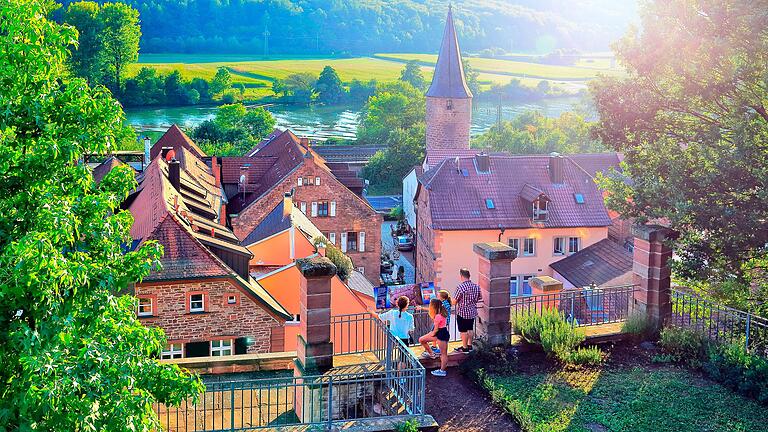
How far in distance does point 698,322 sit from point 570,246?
35.6 m

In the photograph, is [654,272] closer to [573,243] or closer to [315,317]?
[315,317]

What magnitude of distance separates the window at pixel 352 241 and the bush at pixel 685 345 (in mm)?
40220

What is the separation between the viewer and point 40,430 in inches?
339

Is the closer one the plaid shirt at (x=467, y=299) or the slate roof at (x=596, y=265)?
the plaid shirt at (x=467, y=299)

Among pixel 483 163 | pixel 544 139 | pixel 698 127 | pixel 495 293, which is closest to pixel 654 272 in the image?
pixel 495 293

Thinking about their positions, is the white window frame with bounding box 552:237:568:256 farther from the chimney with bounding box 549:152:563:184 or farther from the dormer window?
the chimney with bounding box 549:152:563:184

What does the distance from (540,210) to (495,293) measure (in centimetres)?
3707

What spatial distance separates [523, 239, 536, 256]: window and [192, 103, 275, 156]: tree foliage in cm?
5929

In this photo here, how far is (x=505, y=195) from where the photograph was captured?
53.4 metres

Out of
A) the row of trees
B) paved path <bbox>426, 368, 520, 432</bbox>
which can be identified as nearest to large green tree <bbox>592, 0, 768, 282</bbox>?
paved path <bbox>426, 368, 520, 432</bbox>

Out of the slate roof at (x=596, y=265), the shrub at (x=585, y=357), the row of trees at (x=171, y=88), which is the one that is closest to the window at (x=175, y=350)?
the shrub at (x=585, y=357)

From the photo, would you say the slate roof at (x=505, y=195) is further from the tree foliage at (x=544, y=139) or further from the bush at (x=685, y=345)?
the tree foliage at (x=544, y=139)

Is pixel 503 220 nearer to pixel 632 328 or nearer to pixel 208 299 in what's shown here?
pixel 208 299

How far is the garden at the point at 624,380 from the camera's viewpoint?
44.3 feet
